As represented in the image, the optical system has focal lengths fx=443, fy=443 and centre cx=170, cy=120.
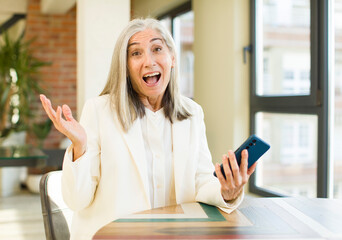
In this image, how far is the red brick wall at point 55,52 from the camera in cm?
652

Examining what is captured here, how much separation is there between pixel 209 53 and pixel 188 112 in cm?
285

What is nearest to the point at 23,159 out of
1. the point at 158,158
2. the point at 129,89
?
the point at 129,89

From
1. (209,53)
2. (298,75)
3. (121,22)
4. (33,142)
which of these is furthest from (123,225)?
(33,142)

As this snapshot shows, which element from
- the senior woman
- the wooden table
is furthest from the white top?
the wooden table

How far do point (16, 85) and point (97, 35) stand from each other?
2.78m

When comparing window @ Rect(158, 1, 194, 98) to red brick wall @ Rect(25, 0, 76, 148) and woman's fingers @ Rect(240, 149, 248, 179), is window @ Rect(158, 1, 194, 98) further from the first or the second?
woman's fingers @ Rect(240, 149, 248, 179)

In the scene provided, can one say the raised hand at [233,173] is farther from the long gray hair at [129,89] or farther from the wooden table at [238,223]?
the long gray hair at [129,89]

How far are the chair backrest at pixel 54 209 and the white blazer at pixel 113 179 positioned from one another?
39mm

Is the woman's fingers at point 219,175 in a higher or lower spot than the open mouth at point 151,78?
lower

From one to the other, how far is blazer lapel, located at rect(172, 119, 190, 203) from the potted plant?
451 cm

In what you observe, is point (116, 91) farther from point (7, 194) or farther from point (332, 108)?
point (7, 194)

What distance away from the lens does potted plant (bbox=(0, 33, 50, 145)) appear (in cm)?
601

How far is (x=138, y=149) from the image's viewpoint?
1.71 metres

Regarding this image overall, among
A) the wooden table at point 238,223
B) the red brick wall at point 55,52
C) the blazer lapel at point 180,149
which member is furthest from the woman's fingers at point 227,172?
the red brick wall at point 55,52
